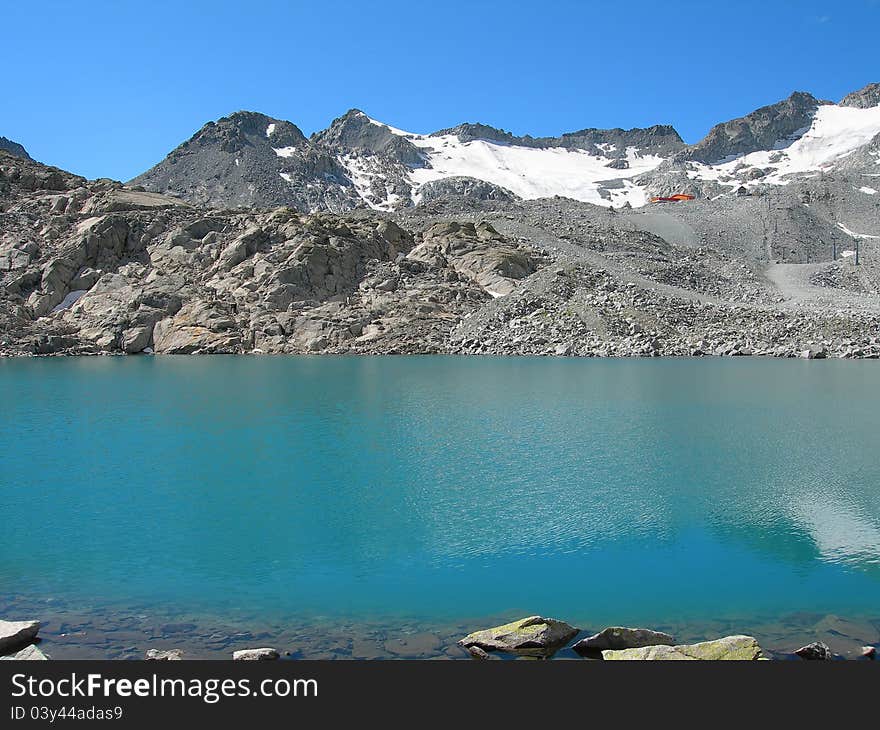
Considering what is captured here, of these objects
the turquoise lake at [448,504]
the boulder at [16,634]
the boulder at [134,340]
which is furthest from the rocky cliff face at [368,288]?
the boulder at [16,634]

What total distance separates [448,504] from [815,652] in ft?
30.6

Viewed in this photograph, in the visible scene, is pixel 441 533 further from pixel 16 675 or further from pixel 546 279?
pixel 546 279

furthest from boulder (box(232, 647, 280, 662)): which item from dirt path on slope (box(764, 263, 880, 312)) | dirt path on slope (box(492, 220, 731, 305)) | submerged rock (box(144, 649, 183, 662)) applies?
dirt path on slope (box(764, 263, 880, 312))

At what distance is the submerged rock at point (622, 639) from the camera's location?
10.2m

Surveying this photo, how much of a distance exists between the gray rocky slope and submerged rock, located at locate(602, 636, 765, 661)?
53.2 m

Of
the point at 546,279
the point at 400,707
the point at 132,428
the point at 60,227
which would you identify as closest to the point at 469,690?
the point at 400,707

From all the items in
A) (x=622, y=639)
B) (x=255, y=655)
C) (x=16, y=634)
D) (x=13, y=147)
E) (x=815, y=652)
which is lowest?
(x=815, y=652)

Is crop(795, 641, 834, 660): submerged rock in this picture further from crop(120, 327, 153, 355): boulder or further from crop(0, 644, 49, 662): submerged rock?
crop(120, 327, 153, 355): boulder

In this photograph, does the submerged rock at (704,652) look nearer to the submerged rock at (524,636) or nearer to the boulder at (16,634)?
the submerged rock at (524,636)

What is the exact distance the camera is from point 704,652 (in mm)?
9648

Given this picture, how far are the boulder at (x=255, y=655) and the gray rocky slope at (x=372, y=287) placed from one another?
54508 mm

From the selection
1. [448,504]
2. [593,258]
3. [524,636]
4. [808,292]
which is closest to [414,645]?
[524,636]

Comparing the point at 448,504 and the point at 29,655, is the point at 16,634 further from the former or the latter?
the point at 448,504

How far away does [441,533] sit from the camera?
618 inches
